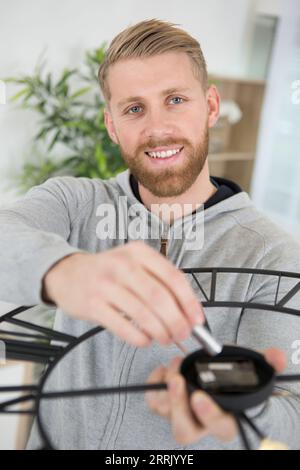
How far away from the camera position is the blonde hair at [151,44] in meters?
1.00

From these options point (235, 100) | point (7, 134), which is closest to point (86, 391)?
point (7, 134)

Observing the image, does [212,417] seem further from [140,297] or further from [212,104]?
[212,104]

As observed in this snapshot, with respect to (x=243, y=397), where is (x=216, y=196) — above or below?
below

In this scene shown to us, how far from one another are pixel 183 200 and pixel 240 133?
8.57 ft

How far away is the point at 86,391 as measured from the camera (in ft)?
1.20

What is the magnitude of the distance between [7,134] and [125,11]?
101 cm

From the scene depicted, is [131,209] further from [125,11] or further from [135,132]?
[125,11]

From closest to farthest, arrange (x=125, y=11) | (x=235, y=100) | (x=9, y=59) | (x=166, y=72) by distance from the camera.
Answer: (x=166, y=72)
(x=9, y=59)
(x=125, y=11)
(x=235, y=100)

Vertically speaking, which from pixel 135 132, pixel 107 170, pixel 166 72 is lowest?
pixel 107 170

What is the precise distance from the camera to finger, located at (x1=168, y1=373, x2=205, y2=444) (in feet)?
1.23

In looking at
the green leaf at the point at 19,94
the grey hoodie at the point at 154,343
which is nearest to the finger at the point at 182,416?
the grey hoodie at the point at 154,343

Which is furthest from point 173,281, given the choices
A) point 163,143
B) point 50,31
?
point 50,31

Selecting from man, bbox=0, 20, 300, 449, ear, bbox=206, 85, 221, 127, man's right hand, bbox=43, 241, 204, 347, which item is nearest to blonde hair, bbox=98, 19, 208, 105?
man, bbox=0, 20, 300, 449

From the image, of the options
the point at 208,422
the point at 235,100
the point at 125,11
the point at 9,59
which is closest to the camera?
the point at 208,422
